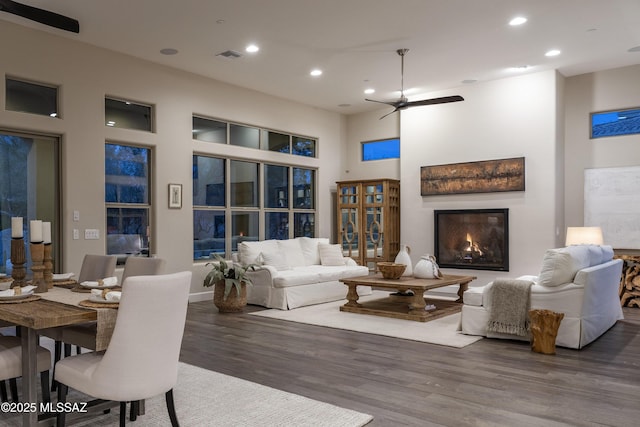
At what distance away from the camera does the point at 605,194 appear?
7289mm

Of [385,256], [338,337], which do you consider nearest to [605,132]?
[385,256]

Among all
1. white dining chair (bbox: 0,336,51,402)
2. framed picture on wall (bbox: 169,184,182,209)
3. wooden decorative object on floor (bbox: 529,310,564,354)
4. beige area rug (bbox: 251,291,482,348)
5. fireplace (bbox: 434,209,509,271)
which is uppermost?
framed picture on wall (bbox: 169,184,182,209)

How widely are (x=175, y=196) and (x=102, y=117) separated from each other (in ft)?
4.73

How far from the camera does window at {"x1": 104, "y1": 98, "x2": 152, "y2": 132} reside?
6.46 meters

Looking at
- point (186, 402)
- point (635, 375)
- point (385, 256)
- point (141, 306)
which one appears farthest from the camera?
point (385, 256)

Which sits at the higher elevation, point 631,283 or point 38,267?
point 38,267

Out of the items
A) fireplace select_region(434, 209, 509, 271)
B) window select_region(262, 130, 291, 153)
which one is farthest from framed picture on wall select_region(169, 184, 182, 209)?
fireplace select_region(434, 209, 509, 271)

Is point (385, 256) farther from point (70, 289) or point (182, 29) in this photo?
point (70, 289)

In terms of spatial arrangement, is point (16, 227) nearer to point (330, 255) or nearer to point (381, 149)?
point (330, 255)

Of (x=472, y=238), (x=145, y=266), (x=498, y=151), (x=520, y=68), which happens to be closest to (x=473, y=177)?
(x=498, y=151)

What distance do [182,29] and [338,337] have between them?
12.6 ft

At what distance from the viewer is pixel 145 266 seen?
3.35 metres

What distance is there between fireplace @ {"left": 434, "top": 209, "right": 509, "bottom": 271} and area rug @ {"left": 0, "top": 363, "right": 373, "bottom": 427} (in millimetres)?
5447

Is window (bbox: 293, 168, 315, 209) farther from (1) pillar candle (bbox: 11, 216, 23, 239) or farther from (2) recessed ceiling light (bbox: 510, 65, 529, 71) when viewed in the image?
(1) pillar candle (bbox: 11, 216, 23, 239)
